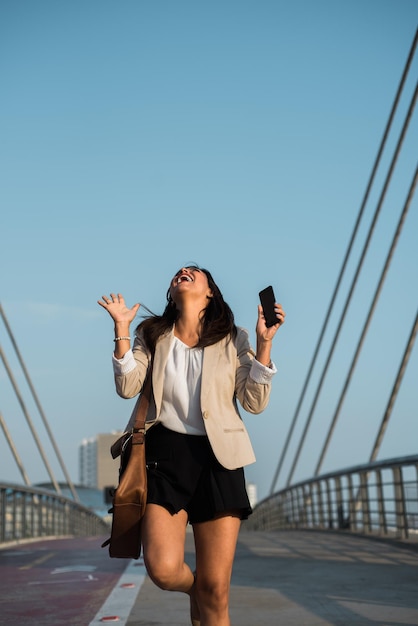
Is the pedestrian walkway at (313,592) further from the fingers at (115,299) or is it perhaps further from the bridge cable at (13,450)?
the bridge cable at (13,450)

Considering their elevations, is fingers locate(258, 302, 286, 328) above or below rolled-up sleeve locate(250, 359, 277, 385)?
above

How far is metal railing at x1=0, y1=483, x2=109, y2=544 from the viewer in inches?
475

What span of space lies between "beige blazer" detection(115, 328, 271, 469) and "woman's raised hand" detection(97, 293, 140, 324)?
150 mm

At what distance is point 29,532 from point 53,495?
10.6 feet

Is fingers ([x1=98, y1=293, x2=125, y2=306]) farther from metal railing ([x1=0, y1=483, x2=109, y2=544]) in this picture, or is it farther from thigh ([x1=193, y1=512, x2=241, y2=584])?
metal railing ([x1=0, y1=483, x2=109, y2=544])

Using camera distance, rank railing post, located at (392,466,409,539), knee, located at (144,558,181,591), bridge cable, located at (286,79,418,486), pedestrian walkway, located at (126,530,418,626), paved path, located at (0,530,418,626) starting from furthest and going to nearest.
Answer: bridge cable, located at (286,79,418,486) < railing post, located at (392,466,409,539) < paved path, located at (0,530,418,626) < pedestrian walkway, located at (126,530,418,626) < knee, located at (144,558,181,591)

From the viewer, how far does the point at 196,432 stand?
11.3 ft

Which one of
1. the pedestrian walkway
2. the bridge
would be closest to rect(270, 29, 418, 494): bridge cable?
the bridge

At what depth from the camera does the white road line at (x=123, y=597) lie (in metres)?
4.85

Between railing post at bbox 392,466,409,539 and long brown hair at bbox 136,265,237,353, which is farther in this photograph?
railing post at bbox 392,466,409,539

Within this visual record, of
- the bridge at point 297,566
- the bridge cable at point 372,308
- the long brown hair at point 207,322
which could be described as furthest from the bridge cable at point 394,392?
the long brown hair at point 207,322

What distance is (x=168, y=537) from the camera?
10.6 ft

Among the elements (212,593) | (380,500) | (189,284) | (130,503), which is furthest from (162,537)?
(380,500)

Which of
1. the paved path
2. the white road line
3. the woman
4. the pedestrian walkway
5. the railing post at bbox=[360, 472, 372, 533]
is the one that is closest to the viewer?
the woman
